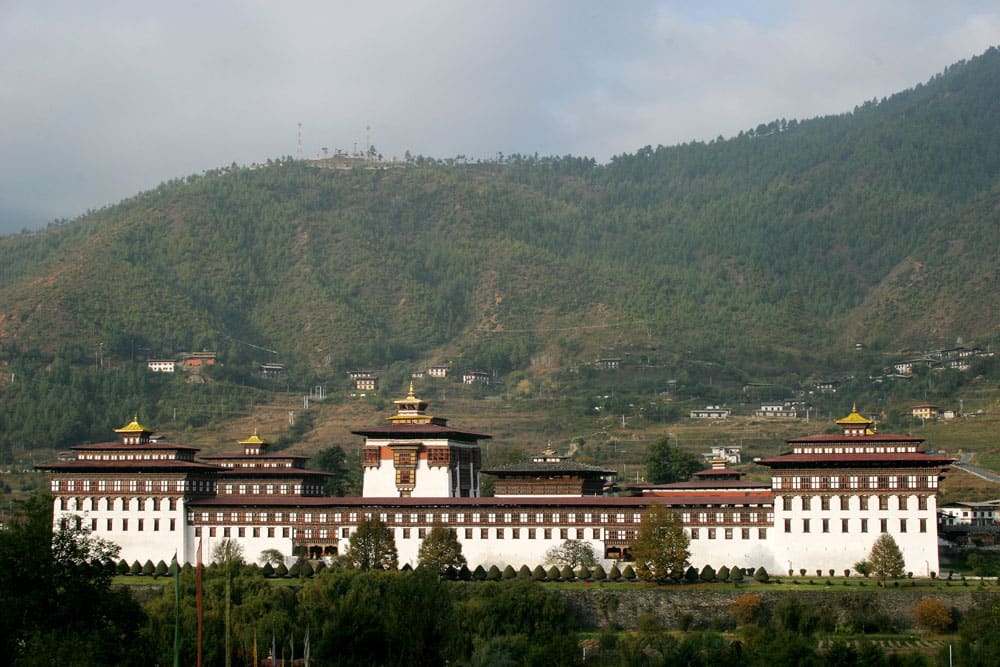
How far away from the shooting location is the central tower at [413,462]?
11544 cm

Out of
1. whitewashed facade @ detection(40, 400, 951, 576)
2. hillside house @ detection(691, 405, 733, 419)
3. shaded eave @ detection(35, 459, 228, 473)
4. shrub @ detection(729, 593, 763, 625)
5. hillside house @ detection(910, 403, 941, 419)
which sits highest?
hillside house @ detection(691, 405, 733, 419)

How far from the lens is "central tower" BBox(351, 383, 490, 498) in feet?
379

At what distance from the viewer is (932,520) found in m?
99.3

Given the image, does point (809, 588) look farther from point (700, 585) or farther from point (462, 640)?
point (462, 640)

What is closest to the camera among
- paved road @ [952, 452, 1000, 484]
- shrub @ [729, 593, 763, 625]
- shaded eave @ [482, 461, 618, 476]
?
shrub @ [729, 593, 763, 625]

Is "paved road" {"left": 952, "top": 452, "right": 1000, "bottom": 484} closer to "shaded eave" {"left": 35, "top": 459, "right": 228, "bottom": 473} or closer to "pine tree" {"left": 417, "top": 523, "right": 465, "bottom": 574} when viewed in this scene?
"pine tree" {"left": 417, "top": 523, "right": 465, "bottom": 574}

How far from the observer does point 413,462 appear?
116 metres

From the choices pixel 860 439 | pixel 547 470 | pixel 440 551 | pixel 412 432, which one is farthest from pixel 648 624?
pixel 412 432

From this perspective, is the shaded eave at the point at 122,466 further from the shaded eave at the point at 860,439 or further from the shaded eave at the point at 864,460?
the shaded eave at the point at 860,439

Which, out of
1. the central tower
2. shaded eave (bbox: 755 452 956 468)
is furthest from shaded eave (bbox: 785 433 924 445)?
the central tower

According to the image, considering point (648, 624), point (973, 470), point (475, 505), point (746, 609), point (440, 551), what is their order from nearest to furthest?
1. point (746, 609)
2. point (648, 624)
3. point (440, 551)
4. point (475, 505)
5. point (973, 470)

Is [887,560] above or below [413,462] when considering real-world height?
below

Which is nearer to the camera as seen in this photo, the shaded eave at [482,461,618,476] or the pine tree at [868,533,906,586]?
the pine tree at [868,533,906,586]

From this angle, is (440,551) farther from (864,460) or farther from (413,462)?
(864,460)
